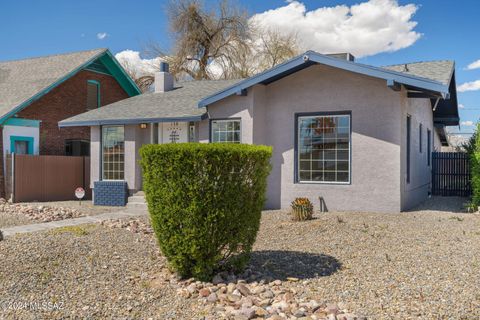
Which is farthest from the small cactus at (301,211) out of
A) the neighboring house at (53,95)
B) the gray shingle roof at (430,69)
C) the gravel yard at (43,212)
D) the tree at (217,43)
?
the tree at (217,43)

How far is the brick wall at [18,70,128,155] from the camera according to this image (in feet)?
58.4

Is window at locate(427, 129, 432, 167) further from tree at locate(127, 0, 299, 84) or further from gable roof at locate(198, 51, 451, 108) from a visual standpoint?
tree at locate(127, 0, 299, 84)

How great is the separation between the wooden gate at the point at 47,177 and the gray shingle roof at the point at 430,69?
11.9 metres

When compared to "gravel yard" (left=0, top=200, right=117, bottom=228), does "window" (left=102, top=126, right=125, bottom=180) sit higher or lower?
higher

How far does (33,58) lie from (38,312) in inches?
789

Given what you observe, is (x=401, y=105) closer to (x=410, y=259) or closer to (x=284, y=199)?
(x=284, y=199)

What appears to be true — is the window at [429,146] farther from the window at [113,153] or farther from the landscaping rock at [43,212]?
the landscaping rock at [43,212]

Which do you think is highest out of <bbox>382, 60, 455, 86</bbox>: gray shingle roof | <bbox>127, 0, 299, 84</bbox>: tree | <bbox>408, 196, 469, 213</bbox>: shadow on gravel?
<bbox>127, 0, 299, 84</bbox>: tree

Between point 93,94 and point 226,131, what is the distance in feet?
33.4

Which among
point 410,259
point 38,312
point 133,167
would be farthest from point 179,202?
point 133,167

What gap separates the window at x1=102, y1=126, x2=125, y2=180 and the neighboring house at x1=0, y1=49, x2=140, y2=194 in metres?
3.94

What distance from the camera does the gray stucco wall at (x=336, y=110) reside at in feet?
36.8

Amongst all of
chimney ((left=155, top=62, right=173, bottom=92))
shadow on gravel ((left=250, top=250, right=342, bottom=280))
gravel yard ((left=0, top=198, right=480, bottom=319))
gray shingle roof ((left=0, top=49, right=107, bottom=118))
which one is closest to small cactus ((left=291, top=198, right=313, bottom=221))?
gravel yard ((left=0, top=198, right=480, bottom=319))

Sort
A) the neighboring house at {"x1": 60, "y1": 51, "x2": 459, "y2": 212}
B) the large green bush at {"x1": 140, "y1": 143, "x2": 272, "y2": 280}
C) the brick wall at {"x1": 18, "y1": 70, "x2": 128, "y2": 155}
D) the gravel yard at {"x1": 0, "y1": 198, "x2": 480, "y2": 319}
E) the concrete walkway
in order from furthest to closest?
the brick wall at {"x1": 18, "y1": 70, "x2": 128, "y2": 155} < the neighboring house at {"x1": 60, "y1": 51, "x2": 459, "y2": 212} < the concrete walkway < the large green bush at {"x1": 140, "y1": 143, "x2": 272, "y2": 280} < the gravel yard at {"x1": 0, "y1": 198, "x2": 480, "y2": 319}
